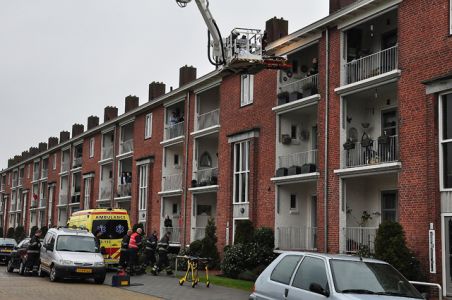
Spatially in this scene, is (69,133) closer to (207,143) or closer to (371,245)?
(207,143)

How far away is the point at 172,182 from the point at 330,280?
27.4 meters

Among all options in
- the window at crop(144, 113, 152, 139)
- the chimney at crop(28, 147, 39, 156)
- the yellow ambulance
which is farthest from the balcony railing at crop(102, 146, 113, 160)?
the chimney at crop(28, 147, 39, 156)

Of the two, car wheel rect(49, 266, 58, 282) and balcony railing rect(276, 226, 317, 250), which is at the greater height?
balcony railing rect(276, 226, 317, 250)

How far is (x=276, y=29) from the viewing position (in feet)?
90.4

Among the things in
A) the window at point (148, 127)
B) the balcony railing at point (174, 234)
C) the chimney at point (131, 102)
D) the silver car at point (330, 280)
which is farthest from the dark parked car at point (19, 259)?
the chimney at point (131, 102)

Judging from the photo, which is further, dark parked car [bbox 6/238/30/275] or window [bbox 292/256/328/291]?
dark parked car [bbox 6/238/30/275]

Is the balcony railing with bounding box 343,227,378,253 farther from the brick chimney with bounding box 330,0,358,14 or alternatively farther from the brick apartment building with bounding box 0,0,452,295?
the brick chimney with bounding box 330,0,358,14

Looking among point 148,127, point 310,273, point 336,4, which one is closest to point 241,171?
point 336,4

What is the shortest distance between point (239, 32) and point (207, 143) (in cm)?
1272

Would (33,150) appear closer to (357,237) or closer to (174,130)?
(174,130)

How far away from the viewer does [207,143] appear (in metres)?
34.7

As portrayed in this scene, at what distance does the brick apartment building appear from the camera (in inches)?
733

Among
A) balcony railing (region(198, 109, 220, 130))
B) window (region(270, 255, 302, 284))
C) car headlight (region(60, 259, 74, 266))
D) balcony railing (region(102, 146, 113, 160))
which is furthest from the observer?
balcony railing (region(102, 146, 113, 160))

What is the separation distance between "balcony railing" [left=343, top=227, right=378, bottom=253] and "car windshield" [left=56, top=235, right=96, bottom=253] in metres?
8.98
